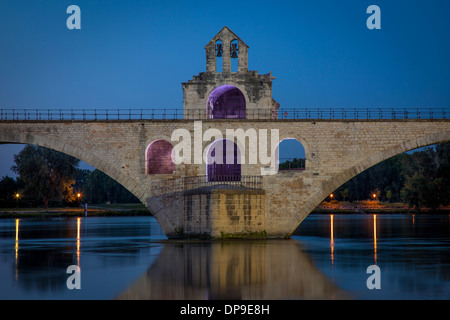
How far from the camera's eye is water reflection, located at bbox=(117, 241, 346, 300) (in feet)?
45.6

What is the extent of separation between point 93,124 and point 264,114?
368 inches

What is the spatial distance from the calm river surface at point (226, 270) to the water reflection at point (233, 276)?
1.0 inches

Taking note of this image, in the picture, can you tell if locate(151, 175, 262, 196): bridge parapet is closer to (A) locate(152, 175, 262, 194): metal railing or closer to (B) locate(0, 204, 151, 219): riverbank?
(A) locate(152, 175, 262, 194): metal railing

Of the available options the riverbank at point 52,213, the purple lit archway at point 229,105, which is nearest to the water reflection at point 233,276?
the purple lit archway at point 229,105

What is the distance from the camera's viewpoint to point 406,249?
81.5ft

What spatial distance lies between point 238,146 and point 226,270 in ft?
40.8

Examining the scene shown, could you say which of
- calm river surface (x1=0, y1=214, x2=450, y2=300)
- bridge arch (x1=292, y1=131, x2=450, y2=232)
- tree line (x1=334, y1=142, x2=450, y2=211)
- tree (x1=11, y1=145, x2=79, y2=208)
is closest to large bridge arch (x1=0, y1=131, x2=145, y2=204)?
calm river surface (x1=0, y1=214, x2=450, y2=300)

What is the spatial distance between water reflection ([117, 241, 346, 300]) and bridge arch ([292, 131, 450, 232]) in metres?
4.81

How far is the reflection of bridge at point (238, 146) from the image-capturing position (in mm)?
27844

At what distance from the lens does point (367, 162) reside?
28.2m

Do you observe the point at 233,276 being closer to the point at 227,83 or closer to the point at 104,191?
the point at 227,83
